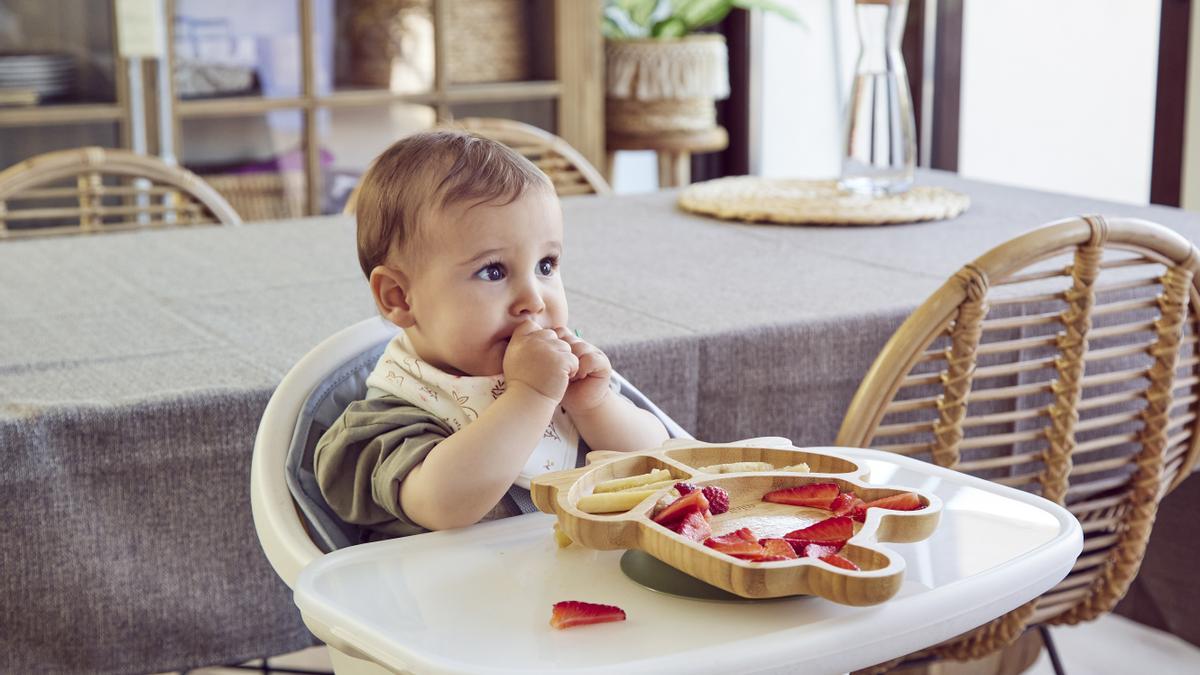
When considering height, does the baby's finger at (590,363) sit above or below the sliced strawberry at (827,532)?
above

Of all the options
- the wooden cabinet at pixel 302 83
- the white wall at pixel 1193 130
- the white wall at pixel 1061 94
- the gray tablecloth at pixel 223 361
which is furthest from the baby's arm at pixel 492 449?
the wooden cabinet at pixel 302 83

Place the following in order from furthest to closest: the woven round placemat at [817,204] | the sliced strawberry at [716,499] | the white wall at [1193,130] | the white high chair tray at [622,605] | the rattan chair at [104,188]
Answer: the white wall at [1193,130]
the rattan chair at [104,188]
the woven round placemat at [817,204]
the sliced strawberry at [716,499]
the white high chair tray at [622,605]

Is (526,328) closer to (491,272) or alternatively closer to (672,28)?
(491,272)

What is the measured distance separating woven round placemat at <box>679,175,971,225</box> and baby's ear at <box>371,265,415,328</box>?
1.06m

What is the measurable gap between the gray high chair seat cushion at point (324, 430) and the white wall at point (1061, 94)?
2.07 m

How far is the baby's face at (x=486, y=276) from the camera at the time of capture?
33.8 inches

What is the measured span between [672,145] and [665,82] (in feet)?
0.51

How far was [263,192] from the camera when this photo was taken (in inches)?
125

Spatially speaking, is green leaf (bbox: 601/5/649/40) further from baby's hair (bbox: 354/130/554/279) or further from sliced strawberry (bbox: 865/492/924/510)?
sliced strawberry (bbox: 865/492/924/510)

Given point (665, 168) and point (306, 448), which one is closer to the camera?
point (306, 448)

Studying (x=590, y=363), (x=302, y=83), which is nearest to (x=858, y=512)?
(x=590, y=363)

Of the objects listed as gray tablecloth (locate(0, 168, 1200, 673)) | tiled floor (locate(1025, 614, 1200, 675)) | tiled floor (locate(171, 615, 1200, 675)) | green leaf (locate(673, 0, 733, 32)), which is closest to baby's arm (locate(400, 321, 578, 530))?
gray tablecloth (locate(0, 168, 1200, 673))

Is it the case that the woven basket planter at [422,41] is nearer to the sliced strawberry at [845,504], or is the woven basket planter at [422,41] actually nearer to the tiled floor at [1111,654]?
the tiled floor at [1111,654]

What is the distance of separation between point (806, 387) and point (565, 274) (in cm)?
37
